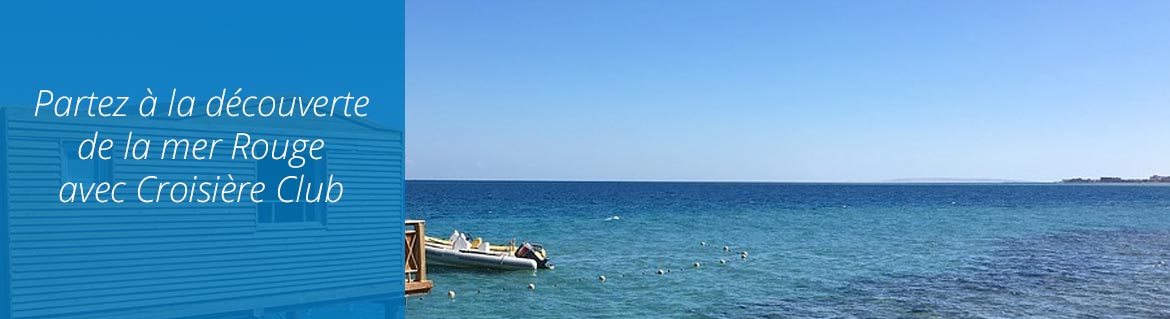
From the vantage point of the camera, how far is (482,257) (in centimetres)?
2822

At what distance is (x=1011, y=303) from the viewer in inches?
912

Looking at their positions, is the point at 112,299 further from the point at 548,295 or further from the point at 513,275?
the point at 513,275

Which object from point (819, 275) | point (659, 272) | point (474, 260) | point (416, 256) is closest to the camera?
point (416, 256)

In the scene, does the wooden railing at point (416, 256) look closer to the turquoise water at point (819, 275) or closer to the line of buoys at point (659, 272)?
the turquoise water at point (819, 275)

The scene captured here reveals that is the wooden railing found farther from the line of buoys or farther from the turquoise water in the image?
the line of buoys

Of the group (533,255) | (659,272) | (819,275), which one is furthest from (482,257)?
(819,275)

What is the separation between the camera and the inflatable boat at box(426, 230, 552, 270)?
28062mm

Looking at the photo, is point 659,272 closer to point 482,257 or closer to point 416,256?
point 482,257

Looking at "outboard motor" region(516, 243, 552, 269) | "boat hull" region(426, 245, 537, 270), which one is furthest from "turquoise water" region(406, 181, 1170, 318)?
"outboard motor" region(516, 243, 552, 269)

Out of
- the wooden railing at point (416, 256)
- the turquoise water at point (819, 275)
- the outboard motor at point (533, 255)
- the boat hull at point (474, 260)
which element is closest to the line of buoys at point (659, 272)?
the turquoise water at point (819, 275)

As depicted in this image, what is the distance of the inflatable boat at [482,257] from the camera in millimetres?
28062

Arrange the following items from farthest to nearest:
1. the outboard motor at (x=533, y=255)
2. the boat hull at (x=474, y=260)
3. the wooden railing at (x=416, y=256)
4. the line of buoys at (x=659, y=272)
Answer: the outboard motor at (x=533, y=255) < the boat hull at (x=474, y=260) < the line of buoys at (x=659, y=272) < the wooden railing at (x=416, y=256)

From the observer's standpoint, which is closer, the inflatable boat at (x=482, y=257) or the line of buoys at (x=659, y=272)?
the line of buoys at (x=659, y=272)

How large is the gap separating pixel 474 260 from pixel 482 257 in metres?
0.29
